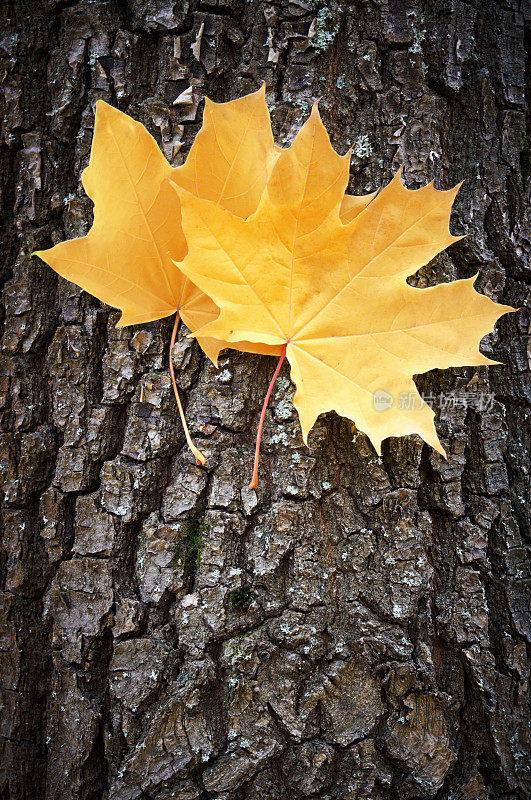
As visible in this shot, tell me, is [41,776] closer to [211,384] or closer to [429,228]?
[211,384]

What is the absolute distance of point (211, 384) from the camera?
47.9 inches

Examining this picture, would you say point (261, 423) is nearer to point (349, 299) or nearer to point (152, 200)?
point (349, 299)

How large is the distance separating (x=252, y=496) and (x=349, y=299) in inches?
18.6

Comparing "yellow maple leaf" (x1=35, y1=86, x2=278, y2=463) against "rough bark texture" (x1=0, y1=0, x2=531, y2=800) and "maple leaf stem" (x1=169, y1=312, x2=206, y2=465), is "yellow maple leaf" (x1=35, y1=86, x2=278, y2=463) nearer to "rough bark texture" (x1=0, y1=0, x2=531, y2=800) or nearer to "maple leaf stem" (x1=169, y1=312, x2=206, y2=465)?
"maple leaf stem" (x1=169, y1=312, x2=206, y2=465)

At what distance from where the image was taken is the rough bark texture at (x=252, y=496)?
113cm

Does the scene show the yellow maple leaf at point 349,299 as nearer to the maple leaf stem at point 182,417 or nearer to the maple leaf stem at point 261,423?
the maple leaf stem at point 261,423

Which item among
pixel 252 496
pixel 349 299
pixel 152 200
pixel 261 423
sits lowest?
pixel 252 496

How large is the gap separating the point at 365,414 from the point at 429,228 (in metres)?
0.40

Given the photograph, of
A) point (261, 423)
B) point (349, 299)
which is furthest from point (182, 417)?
point (349, 299)

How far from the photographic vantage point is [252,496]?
1185mm

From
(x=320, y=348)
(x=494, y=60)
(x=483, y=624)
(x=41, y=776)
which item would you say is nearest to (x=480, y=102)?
(x=494, y=60)

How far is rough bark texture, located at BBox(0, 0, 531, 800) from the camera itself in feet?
3.71

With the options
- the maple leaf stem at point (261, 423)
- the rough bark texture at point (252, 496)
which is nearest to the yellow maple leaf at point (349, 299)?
the maple leaf stem at point (261, 423)

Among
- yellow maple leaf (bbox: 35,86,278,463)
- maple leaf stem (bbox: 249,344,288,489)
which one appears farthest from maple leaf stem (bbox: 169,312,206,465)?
maple leaf stem (bbox: 249,344,288,489)
